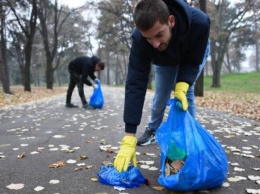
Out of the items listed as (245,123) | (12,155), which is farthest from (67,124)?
(245,123)

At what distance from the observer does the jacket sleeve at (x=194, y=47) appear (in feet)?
7.59

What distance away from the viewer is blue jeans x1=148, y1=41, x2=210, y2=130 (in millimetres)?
3052

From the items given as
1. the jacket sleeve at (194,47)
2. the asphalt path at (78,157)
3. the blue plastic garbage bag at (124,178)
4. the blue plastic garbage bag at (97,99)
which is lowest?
the asphalt path at (78,157)

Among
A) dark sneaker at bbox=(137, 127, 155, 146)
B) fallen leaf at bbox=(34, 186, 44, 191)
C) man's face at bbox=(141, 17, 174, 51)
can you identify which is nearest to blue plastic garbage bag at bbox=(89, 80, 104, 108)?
dark sneaker at bbox=(137, 127, 155, 146)

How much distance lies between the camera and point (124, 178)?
2223 millimetres

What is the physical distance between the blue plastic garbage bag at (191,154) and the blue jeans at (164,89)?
79 cm

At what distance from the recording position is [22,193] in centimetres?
211

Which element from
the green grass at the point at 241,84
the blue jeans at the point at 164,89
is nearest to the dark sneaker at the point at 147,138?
the blue jeans at the point at 164,89

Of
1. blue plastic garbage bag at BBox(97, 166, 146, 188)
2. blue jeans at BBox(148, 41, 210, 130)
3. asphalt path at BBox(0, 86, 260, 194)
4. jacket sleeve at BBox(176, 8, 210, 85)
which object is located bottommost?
asphalt path at BBox(0, 86, 260, 194)

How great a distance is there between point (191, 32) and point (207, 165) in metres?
1.01

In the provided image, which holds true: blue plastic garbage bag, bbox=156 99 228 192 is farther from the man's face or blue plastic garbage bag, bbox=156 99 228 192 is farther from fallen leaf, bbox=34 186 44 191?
fallen leaf, bbox=34 186 44 191

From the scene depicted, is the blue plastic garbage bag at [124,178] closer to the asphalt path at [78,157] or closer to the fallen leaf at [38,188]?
the asphalt path at [78,157]

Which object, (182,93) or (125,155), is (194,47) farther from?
(125,155)

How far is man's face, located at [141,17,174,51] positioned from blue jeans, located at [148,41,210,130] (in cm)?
90
